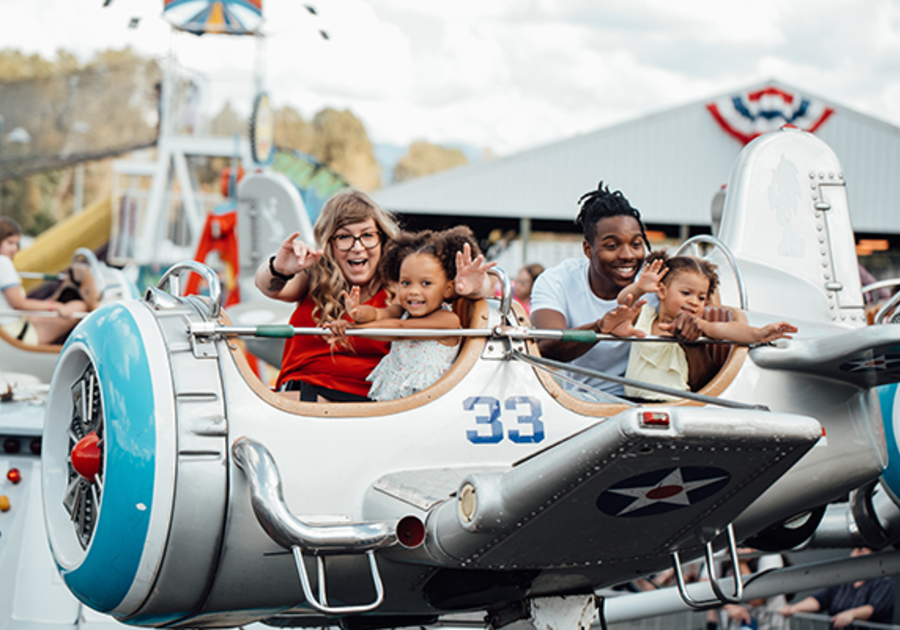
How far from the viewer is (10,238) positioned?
6957 millimetres

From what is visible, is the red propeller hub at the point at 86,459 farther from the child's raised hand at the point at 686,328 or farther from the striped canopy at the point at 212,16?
the striped canopy at the point at 212,16

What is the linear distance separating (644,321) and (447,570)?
1.36 m

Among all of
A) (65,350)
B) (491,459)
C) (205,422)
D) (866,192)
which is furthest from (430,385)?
(866,192)

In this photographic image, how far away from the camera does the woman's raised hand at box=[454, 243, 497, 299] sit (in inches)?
115

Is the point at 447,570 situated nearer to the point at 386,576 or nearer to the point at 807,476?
the point at 386,576

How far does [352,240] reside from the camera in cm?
A: 333

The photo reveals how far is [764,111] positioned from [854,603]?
602 inches

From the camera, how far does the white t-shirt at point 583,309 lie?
3.68 metres

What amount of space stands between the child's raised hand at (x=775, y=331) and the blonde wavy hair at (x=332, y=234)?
4.55 feet

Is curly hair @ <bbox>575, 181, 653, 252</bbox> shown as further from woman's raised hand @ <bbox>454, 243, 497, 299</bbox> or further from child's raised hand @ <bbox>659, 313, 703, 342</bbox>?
woman's raised hand @ <bbox>454, 243, 497, 299</bbox>

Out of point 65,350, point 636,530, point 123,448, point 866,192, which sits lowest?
point 636,530

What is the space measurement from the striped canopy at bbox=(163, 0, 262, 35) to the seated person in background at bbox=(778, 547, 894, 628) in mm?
16659

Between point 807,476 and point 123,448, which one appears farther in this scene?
point 807,476

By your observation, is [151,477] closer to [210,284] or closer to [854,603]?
[210,284]
